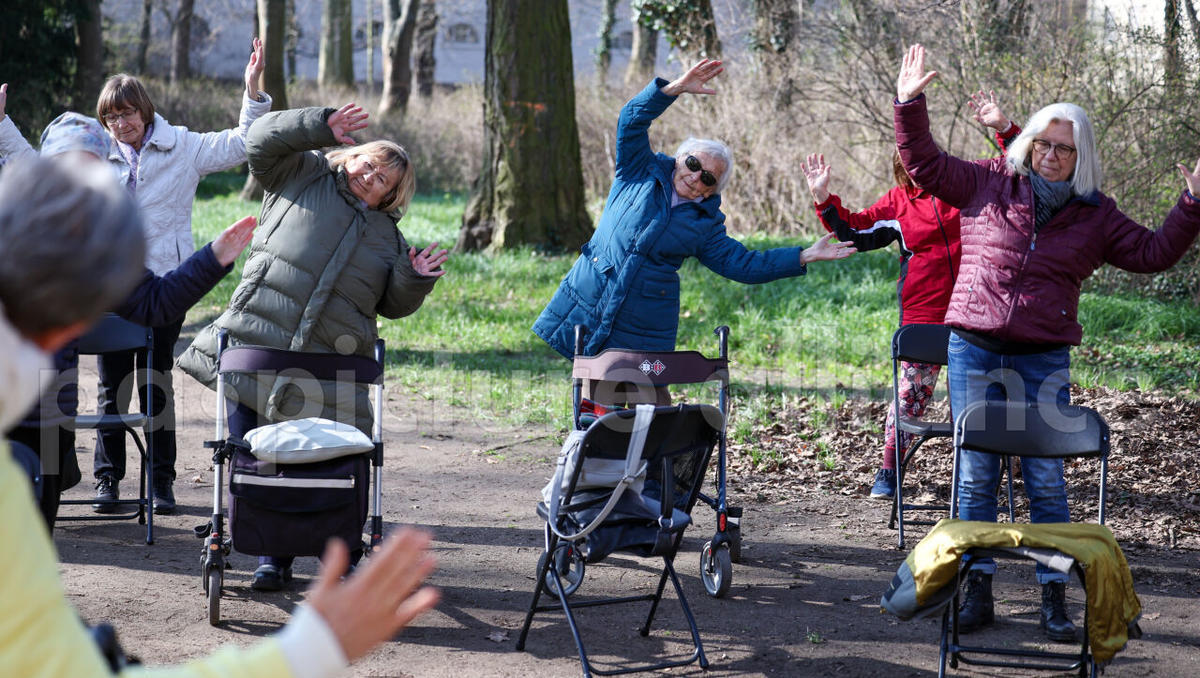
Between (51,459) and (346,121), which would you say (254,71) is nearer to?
(346,121)

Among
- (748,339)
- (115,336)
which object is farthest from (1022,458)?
(748,339)

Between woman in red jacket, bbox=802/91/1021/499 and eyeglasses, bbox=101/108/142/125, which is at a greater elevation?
eyeglasses, bbox=101/108/142/125

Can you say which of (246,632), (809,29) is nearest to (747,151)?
(809,29)

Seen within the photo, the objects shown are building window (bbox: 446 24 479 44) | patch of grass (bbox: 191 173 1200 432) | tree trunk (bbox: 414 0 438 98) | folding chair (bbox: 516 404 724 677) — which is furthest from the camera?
building window (bbox: 446 24 479 44)

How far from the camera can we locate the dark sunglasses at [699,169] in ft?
18.5

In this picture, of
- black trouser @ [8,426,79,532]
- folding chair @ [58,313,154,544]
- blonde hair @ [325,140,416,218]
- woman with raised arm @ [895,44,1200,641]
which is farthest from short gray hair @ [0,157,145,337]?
folding chair @ [58,313,154,544]

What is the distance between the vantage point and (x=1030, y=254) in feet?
16.1

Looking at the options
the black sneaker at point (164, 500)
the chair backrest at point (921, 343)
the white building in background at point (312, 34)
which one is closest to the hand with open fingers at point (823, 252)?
the chair backrest at point (921, 343)

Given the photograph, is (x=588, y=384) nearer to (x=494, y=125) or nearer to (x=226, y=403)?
(x=226, y=403)

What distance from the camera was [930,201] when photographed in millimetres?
6512

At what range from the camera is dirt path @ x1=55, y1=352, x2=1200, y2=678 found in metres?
4.61

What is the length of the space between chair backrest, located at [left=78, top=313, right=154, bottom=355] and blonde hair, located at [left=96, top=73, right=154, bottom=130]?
1088 millimetres

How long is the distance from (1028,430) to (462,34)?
170 ft

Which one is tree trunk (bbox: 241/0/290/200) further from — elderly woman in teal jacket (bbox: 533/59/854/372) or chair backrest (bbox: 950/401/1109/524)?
chair backrest (bbox: 950/401/1109/524)
